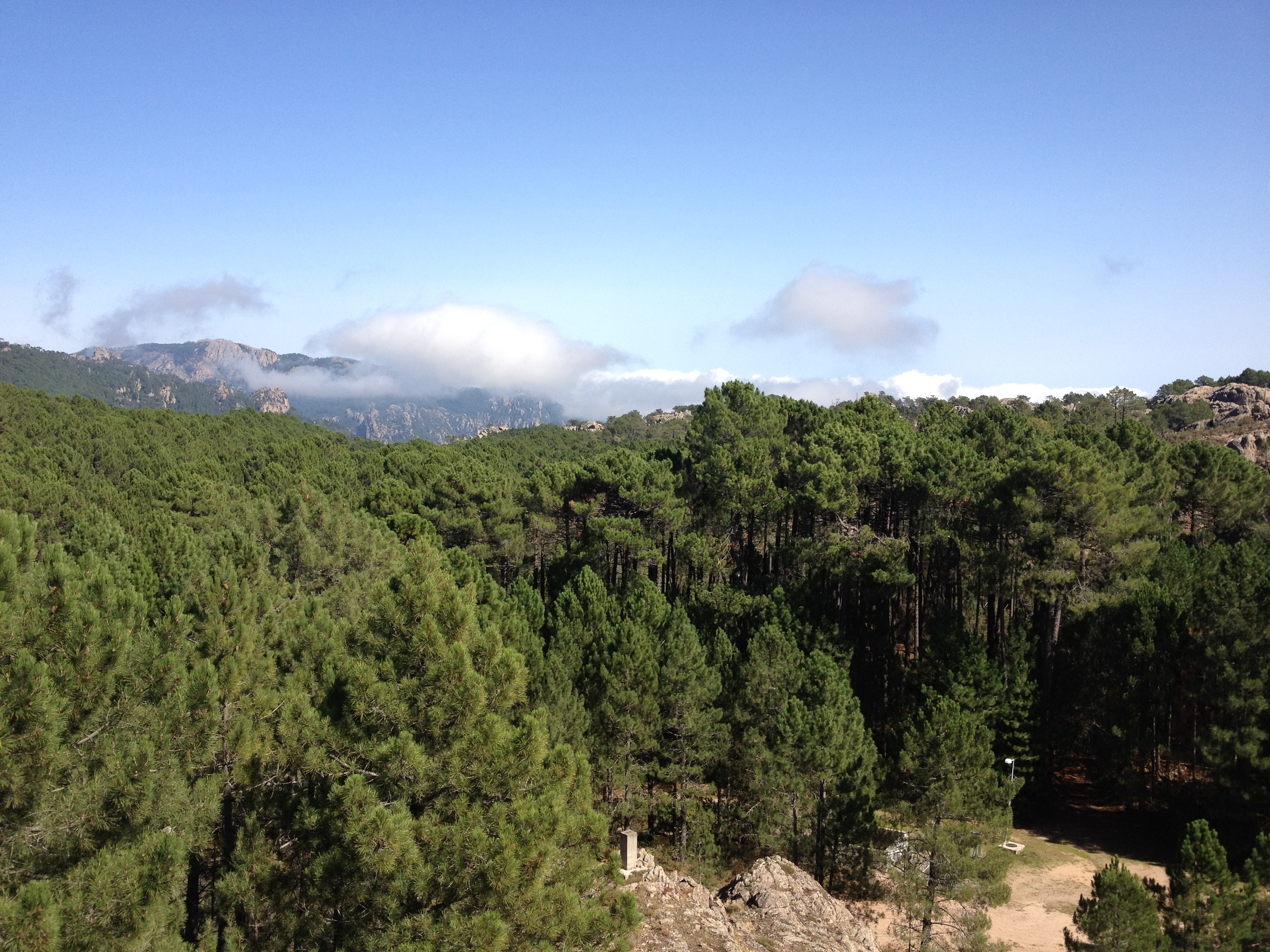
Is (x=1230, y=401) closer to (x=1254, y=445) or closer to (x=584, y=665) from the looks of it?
(x=1254, y=445)

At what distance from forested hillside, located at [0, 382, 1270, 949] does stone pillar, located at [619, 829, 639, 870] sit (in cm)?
286

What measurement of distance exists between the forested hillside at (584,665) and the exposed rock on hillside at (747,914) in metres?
1.73

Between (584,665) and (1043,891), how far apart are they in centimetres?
1518

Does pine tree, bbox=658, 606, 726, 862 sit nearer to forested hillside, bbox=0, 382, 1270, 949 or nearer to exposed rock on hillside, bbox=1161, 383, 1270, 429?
forested hillside, bbox=0, 382, 1270, 949

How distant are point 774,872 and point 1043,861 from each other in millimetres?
11833

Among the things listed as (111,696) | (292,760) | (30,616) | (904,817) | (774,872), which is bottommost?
(774,872)

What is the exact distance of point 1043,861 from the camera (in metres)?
24.0

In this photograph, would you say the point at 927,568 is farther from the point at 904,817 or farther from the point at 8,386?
the point at 8,386

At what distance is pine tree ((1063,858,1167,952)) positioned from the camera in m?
13.1

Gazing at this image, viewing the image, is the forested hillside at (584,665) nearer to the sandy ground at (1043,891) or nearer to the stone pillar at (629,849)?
the sandy ground at (1043,891)

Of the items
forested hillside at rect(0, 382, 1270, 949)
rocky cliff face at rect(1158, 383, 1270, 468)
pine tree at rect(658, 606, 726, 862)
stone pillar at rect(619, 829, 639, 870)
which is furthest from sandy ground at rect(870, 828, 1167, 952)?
rocky cliff face at rect(1158, 383, 1270, 468)

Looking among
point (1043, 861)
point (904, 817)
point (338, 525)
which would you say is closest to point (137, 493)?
point (338, 525)

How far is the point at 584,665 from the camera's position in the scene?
22.0 metres

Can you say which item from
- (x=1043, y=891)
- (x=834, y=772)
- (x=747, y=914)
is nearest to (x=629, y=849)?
(x=747, y=914)
